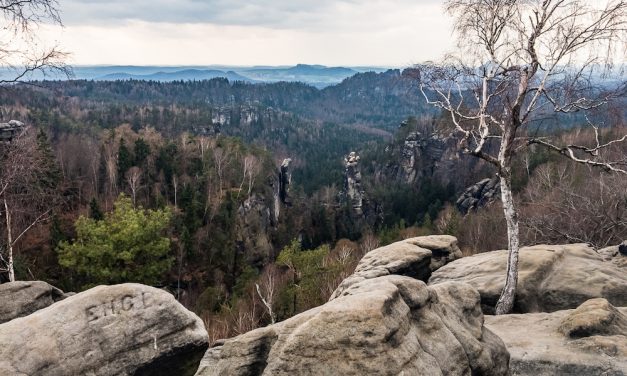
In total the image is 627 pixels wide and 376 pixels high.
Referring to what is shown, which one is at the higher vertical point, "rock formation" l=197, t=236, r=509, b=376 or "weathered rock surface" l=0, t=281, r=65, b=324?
"rock formation" l=197, t=236, r=509, b=376

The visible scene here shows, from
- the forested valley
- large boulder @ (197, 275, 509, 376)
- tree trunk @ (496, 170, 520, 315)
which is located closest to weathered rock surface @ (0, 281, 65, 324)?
the forested valley

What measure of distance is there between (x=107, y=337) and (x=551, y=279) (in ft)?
52.0

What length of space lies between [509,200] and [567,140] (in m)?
122

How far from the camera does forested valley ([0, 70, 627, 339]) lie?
112 ft

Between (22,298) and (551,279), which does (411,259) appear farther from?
(22,298)

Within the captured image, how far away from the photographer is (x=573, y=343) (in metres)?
12.0

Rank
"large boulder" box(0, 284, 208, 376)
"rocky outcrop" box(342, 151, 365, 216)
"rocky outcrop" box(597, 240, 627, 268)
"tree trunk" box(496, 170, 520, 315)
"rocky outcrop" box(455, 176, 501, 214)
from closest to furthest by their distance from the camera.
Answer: "large boulder" box(0, 284, 208, 376) < "tree trunk" box(496, 170, 520, 315) < "rocky outcrop" box(597, 240, 627, 268) < "rocky outcrop" box(455, 176, 501, 214) < "rocky outcrop" box(342, 151, 365, 216)

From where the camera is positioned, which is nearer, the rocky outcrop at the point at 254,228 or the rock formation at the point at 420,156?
the rocky outcrop at the point at 254,228

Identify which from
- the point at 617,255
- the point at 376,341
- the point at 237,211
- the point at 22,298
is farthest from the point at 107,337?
the point at 237,211

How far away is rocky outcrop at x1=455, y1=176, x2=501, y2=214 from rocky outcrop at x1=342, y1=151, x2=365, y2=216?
28298 millimetres

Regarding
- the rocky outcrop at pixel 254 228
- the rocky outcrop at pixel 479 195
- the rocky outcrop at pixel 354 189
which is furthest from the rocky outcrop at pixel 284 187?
the rocky outcrop at pixel 479 195

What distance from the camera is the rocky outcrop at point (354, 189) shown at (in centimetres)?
12556

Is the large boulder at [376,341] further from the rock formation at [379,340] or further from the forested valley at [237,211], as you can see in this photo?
the forested valley at [237,211]

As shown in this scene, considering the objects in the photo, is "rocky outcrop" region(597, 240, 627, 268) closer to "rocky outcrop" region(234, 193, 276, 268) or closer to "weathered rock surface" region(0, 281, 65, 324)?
"weathered rock surface" region(0, 281, 65, 324)
